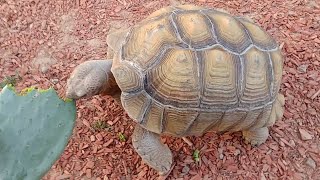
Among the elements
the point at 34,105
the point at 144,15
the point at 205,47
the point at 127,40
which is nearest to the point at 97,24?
the point at 144,15

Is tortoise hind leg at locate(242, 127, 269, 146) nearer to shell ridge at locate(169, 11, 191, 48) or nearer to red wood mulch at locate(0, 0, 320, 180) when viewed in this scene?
red wood mulch at locate(0, 0, 320, 180)

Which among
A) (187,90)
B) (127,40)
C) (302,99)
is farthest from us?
(302,99)

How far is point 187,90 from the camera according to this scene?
2.62 meters

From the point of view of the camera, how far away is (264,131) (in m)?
3.09

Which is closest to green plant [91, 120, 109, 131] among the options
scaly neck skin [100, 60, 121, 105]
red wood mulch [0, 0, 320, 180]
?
red wood mulch [0, 0, 320, 180]

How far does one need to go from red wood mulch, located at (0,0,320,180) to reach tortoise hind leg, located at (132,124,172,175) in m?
0.14

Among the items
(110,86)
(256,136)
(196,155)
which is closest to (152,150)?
(196,155)

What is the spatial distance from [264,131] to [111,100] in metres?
1.10

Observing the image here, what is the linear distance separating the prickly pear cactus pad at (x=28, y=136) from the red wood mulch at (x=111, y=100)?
901 millimetres

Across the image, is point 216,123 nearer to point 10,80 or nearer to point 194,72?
point 194,72

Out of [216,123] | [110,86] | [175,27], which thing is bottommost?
[216,123]

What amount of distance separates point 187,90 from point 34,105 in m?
0.85

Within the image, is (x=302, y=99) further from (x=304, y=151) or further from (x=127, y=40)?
(x=127, y=40)

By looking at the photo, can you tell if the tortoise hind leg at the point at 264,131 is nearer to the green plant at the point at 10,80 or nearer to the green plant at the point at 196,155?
the green plant at the point at 196,155
